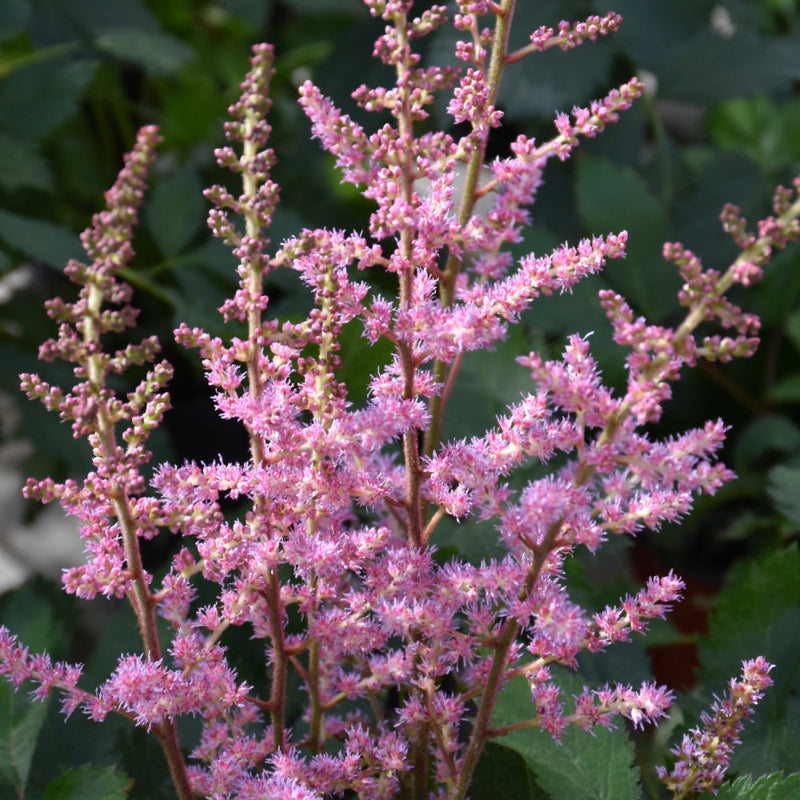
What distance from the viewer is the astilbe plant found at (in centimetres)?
38

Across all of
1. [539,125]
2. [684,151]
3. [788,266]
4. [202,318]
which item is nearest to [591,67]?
[539,125]

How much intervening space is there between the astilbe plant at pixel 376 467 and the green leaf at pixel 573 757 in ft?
0.15

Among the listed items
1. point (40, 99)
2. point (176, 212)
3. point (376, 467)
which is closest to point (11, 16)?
point (40, 99)

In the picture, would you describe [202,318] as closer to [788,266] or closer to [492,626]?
[492,626]

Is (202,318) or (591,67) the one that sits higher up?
(591,67)

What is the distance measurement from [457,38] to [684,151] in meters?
0.58

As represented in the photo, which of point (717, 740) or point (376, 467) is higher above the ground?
point (376, 467)

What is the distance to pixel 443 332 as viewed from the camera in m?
0.38

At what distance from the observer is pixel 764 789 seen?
Answer: 47 centimetres

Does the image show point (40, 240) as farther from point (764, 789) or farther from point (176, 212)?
point (764, 789)

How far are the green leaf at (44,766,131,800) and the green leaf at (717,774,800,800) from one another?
29cm

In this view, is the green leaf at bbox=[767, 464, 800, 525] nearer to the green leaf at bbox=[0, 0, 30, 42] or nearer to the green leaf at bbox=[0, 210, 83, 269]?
the green leaf at bbox=[0, 210, 83, 269]

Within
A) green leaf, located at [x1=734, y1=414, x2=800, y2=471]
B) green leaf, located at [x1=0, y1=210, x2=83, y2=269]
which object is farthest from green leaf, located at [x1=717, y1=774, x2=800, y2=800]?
green leaf, located at [x1=0, y1=210, x2=83, y2=269]

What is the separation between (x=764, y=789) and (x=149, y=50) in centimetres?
100
